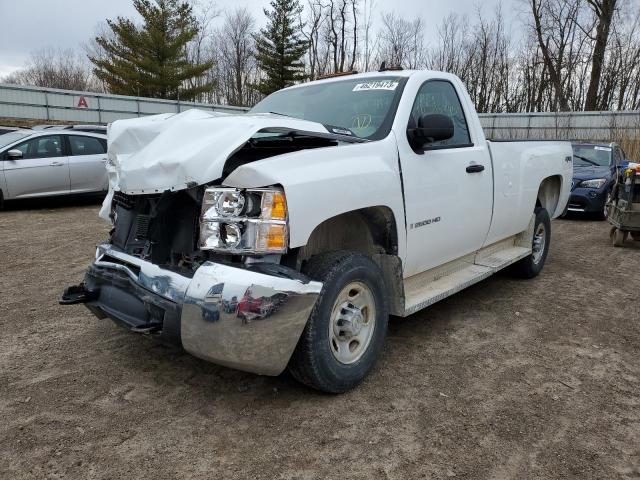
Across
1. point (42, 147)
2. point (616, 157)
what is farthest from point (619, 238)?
point (42, 147)

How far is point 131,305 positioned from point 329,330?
1.11 meters

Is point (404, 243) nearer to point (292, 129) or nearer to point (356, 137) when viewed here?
point (356, 137)

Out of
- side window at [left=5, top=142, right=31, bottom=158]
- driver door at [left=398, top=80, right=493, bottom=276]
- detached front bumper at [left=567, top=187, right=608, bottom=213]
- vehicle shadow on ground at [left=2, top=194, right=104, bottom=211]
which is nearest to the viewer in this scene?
driver door at [left=398, top=80, right=493, bottom=276]

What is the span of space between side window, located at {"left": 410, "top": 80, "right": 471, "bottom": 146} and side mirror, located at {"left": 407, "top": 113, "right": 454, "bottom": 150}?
0.28m

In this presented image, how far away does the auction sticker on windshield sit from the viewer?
12.4ft

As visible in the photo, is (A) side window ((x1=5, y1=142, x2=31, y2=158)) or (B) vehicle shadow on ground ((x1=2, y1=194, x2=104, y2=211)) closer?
(A) side window ((x1=5, y1=142, x2=31, y2=158))

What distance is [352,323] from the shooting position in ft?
9.80

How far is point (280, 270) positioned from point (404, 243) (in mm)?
1137

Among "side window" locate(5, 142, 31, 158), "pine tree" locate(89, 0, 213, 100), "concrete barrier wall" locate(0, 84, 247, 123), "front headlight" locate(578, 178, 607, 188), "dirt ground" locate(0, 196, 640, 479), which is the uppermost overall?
"pine tree" locate(89, 0, 213, 100)

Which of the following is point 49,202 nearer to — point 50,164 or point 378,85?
point 50,164

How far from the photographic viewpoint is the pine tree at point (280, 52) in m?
37.6

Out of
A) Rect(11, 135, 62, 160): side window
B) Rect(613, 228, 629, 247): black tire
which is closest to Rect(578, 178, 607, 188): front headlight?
Rect(613, 228, 629, 247): black tire

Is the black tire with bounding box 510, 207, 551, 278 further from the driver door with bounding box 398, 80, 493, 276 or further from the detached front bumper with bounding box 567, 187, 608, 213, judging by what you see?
the detached front bumper with bounding box 567, 187, 608, 213

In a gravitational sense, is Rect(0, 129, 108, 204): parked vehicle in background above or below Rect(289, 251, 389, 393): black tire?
above
